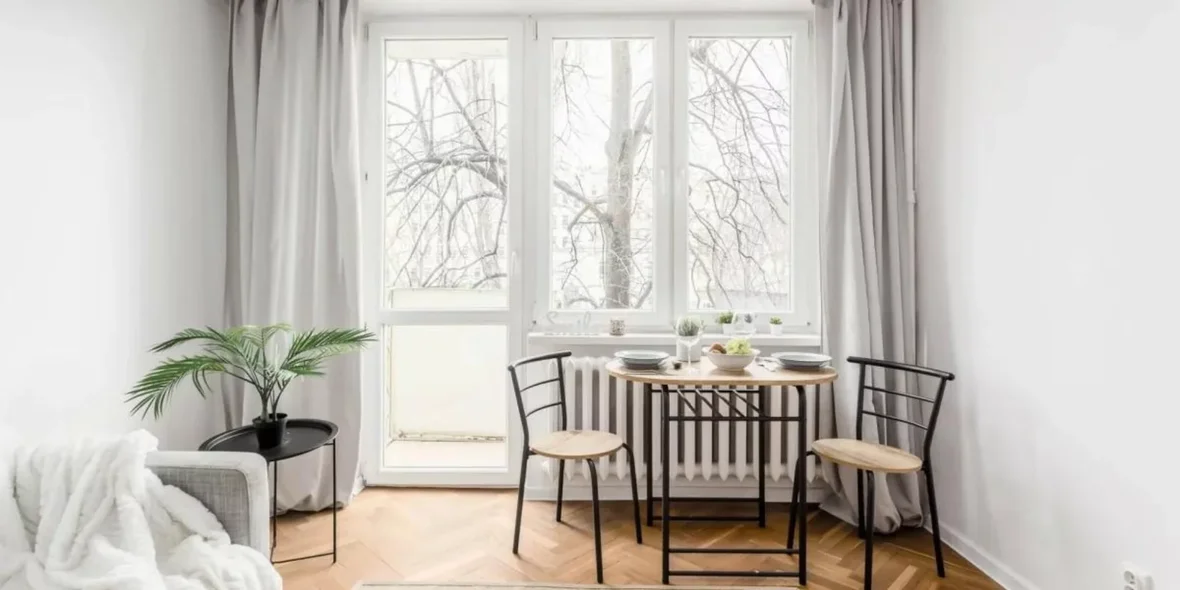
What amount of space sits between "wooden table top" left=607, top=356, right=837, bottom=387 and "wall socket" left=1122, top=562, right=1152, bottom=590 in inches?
36.0

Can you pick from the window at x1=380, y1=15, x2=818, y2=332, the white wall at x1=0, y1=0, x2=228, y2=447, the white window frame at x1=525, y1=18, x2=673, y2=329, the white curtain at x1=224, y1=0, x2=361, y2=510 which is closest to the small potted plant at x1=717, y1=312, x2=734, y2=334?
the window at x1=380, y1=15, x2=818, y2=332

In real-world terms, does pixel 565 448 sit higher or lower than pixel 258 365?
lower

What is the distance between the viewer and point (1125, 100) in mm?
1555

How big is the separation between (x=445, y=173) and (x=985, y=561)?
2.86 m

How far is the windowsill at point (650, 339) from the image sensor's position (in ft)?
8.45

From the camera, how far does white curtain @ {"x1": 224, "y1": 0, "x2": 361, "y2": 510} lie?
2455 mm

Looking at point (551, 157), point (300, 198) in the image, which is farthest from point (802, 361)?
point (300, 198)

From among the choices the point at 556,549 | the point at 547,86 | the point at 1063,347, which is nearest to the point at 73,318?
the point at 556,549

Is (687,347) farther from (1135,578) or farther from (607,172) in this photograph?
(1135,578)

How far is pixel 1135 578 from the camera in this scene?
1.53 meters

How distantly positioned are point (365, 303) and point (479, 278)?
1.89 feet

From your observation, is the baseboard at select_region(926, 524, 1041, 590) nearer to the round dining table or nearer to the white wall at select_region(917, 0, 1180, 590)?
the white wall at select_region(917, 0, 1180, 590)

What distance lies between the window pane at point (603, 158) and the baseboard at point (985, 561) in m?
1.61

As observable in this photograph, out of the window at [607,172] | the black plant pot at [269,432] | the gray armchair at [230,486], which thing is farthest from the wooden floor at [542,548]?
the window at [607,172]
